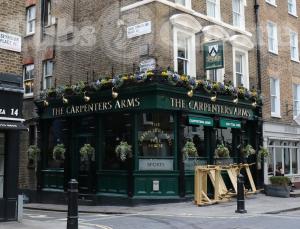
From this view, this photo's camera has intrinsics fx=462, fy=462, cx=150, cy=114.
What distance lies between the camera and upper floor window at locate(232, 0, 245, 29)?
2136 cm

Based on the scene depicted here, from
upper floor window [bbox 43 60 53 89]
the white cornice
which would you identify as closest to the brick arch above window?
the white cornice

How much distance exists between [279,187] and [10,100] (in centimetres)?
1278

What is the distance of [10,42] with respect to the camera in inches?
466

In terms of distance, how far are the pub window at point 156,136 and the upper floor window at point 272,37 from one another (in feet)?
31.1

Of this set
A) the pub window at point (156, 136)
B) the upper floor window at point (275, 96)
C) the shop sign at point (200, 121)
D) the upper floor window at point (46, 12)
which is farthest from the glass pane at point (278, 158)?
the upper floor window at point (46, 12)

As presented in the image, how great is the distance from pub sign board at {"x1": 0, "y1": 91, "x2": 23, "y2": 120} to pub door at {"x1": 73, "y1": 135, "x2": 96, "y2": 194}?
6.74 meters

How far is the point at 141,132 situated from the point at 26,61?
A: 8.54m

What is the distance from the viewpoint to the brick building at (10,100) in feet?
36.8

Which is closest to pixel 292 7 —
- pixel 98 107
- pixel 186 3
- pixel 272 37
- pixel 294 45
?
pixel 294 45

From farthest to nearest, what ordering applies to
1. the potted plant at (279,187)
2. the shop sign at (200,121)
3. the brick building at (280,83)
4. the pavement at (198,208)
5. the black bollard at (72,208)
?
1. the brick building at (280,83)
2. the potted plant at (279,187)
3. the shop sign at (200,121)
4. the pavement at (198,208)
5. the black bollard at (72,208)

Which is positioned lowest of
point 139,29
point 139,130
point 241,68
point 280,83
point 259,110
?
point 139,130

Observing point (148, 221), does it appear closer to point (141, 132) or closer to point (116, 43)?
point (141, 132)

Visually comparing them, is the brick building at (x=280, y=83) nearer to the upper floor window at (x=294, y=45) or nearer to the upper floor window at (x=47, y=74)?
the upper floor window at (x=294, y=45)

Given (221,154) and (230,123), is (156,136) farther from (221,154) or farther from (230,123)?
(230,123)
